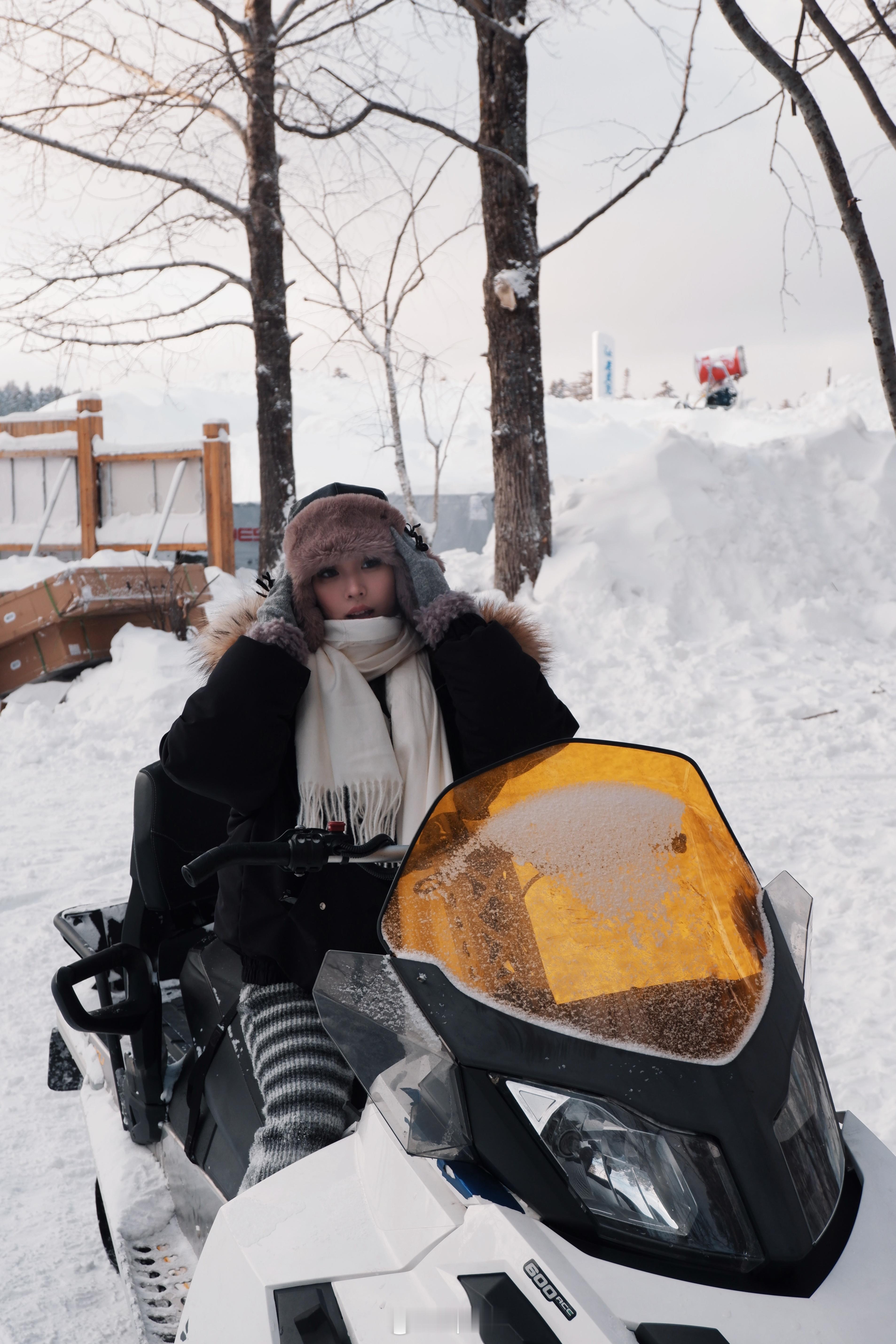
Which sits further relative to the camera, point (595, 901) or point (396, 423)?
point (396, 423)

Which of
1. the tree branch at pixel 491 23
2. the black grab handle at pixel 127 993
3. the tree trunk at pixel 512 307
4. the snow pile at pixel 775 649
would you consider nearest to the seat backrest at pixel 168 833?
the black grab handle at pixel 127 993

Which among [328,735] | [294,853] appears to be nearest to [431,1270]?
[294,853]

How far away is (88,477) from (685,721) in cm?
738

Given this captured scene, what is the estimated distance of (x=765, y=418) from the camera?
24516 millimetres

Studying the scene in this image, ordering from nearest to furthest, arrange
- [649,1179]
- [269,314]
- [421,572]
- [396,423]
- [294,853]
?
[649,1179] → [294,853] → [421,572] → [269,314] → [396,423]

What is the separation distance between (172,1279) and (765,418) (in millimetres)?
25192

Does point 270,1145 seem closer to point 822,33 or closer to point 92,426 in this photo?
point 822,33

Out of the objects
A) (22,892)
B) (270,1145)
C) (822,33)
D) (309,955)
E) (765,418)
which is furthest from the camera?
(765,418)

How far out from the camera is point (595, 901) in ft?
3.91

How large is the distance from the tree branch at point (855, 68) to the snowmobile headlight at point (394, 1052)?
429 centimetres

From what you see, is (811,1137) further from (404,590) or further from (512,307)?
(512,307)

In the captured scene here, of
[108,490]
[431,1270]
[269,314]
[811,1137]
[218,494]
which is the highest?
[269,314]

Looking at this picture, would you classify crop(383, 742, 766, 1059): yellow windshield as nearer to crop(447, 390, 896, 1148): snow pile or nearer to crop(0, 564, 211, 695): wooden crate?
crop(447, 390, 896, 1148): snow pile

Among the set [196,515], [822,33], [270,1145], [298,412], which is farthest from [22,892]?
[298,412]
